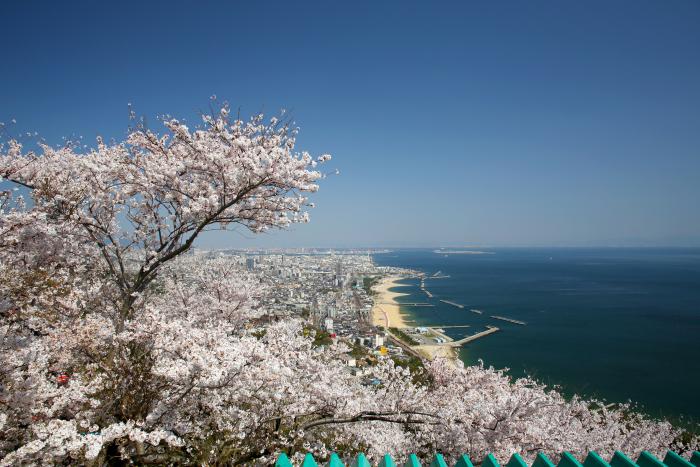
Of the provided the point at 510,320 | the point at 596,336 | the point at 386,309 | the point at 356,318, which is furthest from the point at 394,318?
the point at 596,336

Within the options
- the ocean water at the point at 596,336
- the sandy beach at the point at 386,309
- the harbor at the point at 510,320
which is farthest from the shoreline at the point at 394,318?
the harbor at the point at 510,320

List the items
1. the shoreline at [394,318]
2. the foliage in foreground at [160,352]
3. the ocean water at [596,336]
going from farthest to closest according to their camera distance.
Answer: the shoreline at [394,318] → the ocean water at [596,336] → the foliage in foreground at [160,352]

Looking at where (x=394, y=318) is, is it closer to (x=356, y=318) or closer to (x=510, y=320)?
(x=356, y=318)

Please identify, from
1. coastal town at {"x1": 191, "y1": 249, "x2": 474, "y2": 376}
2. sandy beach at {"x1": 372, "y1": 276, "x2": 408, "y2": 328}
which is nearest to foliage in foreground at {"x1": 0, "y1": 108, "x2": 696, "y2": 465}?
coastal town at {"x1": 191, "y1": 249, "x2": 474, "y2": 376}

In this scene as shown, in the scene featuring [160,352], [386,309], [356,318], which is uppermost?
[160,352]

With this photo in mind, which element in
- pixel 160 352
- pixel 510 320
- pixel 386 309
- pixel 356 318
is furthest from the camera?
pixel 386 309

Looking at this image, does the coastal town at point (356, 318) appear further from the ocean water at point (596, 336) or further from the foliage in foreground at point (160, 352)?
the foliage in foreground at point (160, 352)

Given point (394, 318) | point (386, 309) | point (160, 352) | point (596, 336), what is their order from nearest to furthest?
point (160, 352) < point (596, 336) < point (394, 318) < point (386, 309)
